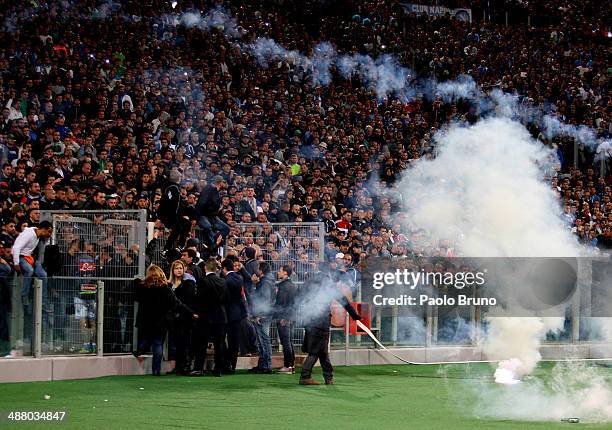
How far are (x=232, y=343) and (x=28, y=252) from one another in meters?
3.97

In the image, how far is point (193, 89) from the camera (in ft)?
85.6

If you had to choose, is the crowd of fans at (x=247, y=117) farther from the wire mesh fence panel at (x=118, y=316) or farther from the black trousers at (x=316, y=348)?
the black trousers at (x=316, y=348)

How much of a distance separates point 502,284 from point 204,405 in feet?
31.6

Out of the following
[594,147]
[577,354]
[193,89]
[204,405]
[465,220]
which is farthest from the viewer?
[594,147]

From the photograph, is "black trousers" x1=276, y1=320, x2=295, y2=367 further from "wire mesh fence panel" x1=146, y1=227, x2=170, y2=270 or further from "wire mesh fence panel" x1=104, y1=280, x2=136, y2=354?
"wire mesh fence panel" x1=104, y1=280, x2=136, y2=354

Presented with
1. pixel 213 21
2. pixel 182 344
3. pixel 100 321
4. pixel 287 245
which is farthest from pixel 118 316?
pixel 213 21

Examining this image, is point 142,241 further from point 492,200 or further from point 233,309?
point 492,200

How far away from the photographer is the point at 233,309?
19922mm

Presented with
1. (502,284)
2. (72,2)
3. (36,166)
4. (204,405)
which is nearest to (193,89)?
(72,2)

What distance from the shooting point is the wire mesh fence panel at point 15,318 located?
17938mm

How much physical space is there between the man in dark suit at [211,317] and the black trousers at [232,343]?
1.02ft

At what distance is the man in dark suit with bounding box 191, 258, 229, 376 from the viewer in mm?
19484

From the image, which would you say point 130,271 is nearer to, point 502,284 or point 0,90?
point 0,90

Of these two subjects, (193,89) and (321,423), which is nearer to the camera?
(321,423)
